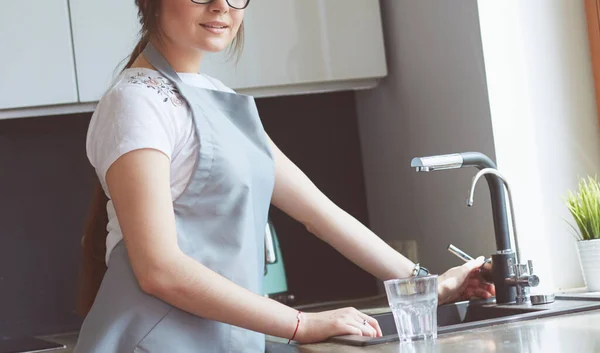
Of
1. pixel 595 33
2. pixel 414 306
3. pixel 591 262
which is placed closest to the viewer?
pixel 414 306

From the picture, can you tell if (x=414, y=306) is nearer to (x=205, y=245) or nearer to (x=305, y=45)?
(x=205, y=245)

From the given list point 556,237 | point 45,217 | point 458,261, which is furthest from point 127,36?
point 556,237

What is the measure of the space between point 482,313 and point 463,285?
69 mm

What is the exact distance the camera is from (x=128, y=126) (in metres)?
1.26

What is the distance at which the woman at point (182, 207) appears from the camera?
1.23 metres

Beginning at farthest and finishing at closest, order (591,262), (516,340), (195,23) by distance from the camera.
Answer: (591,262), (195,23), (516,340)

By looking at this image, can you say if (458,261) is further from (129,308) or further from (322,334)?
(129,308)

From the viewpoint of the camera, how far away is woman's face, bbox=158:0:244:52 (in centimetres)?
141

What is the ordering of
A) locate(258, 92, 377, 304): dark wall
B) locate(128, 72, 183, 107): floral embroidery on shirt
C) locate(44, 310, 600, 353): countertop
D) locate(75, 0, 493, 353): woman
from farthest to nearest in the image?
locate(258, 92, 377, 304): dark wall → locate(128, 72, 183, 107): floral embroidery on shirt → locate(75, 0, 493, 353): woman → locate(44, 310, 600, 353): countertop

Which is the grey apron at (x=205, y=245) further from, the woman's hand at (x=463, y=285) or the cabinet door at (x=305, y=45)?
the cabinet door at (x=305, y=45)

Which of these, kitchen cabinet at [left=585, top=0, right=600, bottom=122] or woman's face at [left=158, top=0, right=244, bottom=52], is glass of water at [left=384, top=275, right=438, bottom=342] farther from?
kitchen cabinet at [left=585, top=0, right=600, bottom=122]

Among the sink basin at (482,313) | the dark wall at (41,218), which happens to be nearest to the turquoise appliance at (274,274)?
the dark wall at (41,218)

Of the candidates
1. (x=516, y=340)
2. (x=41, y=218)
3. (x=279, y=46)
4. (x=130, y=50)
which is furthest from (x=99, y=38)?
(x=516, y=340)

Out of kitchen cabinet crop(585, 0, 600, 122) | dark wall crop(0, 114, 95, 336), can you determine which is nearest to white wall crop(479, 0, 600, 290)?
kitchen cabinet crop(585, 0, 600, 122)
